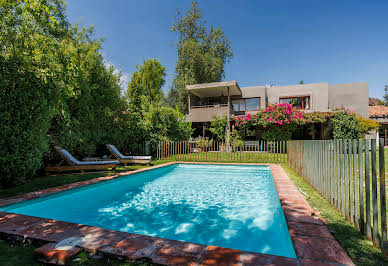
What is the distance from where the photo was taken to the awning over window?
16728 mm

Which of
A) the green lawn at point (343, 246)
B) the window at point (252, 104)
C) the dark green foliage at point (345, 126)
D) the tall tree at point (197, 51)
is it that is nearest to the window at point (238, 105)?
the window at point (252, 104)

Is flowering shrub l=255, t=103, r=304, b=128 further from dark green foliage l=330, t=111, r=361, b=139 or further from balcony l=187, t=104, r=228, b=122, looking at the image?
balcony l=187, t=104, r=228, b=122

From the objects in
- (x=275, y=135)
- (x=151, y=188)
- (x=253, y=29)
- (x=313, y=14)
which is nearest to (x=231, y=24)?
(x=253, y=29)

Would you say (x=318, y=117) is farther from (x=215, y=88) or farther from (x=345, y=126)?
(x=215, y=88)

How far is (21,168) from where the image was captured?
17.5ft

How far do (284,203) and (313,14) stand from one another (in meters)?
18.5

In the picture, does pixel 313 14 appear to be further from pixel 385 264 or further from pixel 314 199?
pixel 385 264

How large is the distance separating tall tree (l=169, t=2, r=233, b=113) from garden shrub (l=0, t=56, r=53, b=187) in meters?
22.0

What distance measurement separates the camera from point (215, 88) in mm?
18078

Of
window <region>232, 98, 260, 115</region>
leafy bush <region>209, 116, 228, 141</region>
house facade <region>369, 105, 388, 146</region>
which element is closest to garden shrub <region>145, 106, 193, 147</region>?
leafy bush <region>209, 116, 228, 141</region>

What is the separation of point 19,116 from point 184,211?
4.91 metres

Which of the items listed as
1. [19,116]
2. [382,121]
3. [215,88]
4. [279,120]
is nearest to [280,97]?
[279,120]

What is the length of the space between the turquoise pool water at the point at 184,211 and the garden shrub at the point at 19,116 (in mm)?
1461

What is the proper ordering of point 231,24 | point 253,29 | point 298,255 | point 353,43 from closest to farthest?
point 298,255 < point 353,43 < point 253,29 < point 231,24
